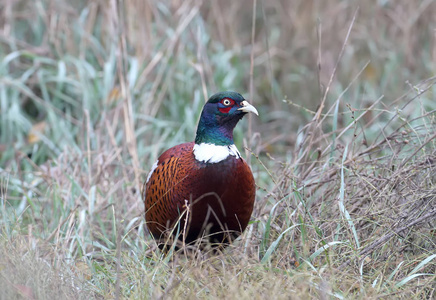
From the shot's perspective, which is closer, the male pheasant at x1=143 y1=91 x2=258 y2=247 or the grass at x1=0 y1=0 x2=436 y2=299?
the grass at x1=0 y1=0 x2=436 y2=299

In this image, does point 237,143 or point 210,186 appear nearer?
point 210,186

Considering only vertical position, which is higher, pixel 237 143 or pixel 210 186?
pixel 210 186

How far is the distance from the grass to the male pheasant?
0.15 m

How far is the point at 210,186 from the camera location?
10.2ft

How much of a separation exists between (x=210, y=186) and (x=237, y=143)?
8.27ft

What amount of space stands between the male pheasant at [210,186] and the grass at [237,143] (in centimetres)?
15

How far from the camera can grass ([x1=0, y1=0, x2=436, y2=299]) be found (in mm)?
2785

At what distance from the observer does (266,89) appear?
21.4 ft

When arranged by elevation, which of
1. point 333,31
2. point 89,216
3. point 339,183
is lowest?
→ point 89,216

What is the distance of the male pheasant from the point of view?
3.12 metres

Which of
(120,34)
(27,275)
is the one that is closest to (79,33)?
(120,34)

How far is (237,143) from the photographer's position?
562 centimetres

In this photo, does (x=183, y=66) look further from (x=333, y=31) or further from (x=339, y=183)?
(x=339, y=183)

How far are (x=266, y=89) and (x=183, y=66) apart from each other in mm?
1043
